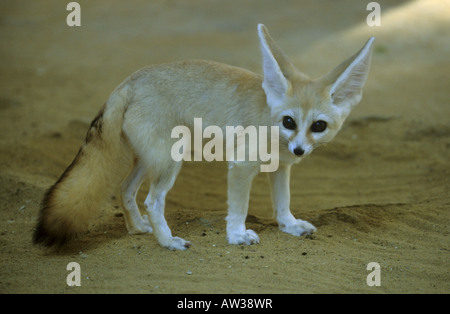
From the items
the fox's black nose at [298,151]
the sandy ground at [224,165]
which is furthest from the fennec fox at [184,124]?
the sandy ground at [224,165]

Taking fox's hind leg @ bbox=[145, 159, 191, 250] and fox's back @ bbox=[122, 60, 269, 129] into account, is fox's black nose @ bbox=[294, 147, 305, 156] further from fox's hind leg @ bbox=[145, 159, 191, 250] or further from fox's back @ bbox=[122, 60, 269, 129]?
fox's hind leg @ bbox=[145, 159, 191, 250]

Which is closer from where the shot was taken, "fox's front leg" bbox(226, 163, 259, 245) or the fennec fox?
the fennec fox

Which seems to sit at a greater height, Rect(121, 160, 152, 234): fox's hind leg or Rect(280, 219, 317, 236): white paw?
Rect(121, 160, 152, 234): fox's hind leg

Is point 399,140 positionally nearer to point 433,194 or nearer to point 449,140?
point 449,140

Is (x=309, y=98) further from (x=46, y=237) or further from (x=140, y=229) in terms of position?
(x=46, y=237)

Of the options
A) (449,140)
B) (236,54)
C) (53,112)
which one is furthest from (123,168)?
(236,54)

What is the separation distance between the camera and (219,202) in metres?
6.48

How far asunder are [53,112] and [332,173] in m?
4.37

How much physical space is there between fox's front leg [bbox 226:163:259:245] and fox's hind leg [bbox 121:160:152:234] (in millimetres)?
856

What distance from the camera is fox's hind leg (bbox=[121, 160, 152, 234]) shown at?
4.87 metres

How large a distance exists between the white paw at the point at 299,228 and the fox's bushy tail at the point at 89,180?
1.56 meters

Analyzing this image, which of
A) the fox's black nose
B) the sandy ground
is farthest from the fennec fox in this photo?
the sandy ground

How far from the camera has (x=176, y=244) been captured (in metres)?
4.45

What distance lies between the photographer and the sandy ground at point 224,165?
3994mm
